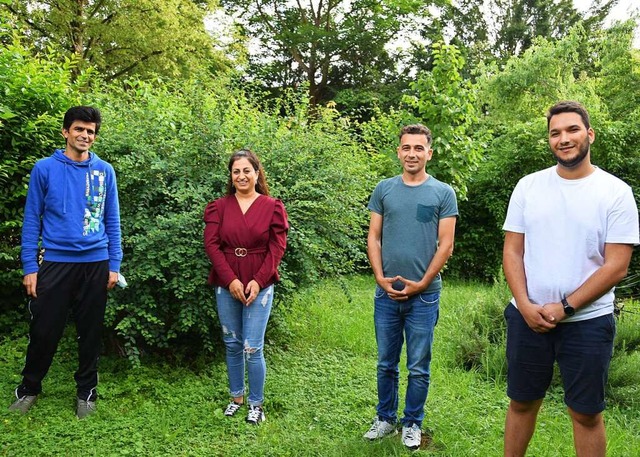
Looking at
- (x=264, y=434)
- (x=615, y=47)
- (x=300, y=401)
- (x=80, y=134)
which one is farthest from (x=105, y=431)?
(x=615, y=47)

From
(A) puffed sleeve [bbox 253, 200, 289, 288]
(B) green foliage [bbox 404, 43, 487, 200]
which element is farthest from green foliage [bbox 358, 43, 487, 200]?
(A) puffed sleeve [bbox 253, 200, 289, 288]

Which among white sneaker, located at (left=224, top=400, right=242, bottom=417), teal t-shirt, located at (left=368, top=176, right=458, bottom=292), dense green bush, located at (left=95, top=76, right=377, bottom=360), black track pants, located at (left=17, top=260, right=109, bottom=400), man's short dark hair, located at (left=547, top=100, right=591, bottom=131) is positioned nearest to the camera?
man's short dark hair, located at (left=547, top=100, right=591, bottom=131)

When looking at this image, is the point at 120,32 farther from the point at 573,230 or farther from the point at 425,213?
the point at 573,230

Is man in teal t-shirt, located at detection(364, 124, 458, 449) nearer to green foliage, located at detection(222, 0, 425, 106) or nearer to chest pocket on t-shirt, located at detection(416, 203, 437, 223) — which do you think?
chest pocket on t-shirt, located at detection(416, 203, 437, 223)

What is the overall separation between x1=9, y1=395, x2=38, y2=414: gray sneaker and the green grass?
5 centimetres

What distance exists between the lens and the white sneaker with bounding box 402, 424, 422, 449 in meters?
3.41

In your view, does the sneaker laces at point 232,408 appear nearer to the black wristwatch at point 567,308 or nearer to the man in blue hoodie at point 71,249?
the man in blue hoodie at point 71,249

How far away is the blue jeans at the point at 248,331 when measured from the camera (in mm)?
3785

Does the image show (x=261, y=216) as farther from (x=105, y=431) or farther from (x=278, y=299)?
(x=105, y=431)

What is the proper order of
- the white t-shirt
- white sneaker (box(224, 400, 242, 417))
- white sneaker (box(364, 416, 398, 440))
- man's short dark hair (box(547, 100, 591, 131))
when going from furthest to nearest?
white sneaker (box(224, 400, 242, 417))
white sneaker (box(364, 416, 398, 440))
man's short dark hair (box(547, 100, 591, 131))
the white t-shirt

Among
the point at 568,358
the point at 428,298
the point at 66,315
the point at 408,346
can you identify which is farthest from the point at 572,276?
the point at 66,315

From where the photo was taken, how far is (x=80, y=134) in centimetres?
367

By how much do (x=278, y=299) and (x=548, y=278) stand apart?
2820 mm

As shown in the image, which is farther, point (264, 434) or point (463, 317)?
point (463, 317)
